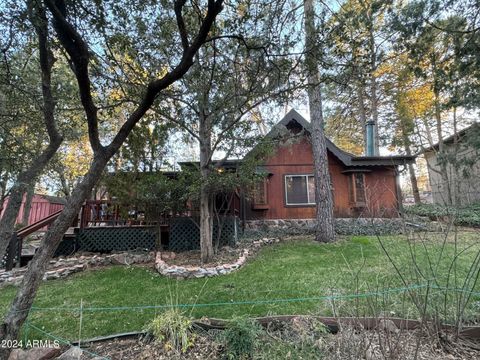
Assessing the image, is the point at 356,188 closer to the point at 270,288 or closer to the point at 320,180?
the point at 320,180

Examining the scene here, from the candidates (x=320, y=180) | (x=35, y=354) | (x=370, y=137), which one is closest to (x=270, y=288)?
(x=35, y=354)

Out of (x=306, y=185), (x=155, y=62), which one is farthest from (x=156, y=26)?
(x=306, y=185)

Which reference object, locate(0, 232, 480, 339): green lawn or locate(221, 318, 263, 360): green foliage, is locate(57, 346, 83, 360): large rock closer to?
locate(0, 232, 480, 339): green lawn

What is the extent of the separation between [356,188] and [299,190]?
240 centimetres

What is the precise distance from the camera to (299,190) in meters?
11.5

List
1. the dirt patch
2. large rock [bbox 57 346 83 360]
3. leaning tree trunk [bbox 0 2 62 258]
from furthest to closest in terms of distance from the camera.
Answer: the dirt patch < leaning tree trunk [bbox 0 2 62 258] < large rock [bbox 57 346 83 360]

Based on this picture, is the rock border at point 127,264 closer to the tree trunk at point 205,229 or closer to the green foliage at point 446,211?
the tree trunk at point 205,229

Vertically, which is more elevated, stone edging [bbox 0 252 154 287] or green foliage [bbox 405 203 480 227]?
green foliage [bbox 405 203 480 227]

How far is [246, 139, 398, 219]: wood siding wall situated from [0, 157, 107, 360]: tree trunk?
862cm

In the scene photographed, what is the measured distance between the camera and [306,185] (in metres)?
11.5

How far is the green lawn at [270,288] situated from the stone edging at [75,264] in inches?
15.6

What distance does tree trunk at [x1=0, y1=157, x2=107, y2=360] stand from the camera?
2387 mm

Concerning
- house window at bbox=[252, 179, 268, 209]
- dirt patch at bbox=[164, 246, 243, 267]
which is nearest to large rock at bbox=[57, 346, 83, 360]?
dirt patch at bbox=[164, 246, 243, 267]

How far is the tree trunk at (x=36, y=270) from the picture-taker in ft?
7.83
